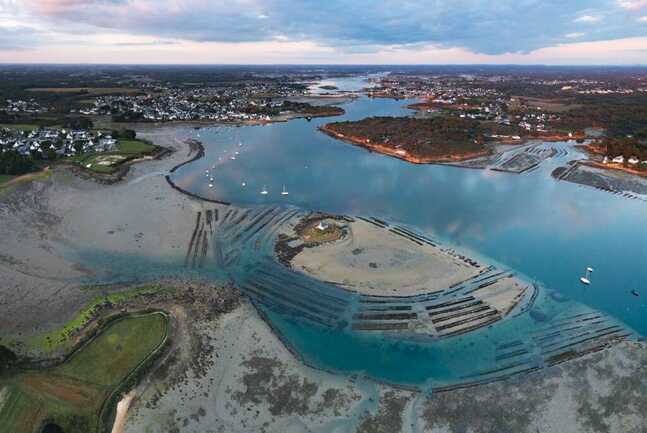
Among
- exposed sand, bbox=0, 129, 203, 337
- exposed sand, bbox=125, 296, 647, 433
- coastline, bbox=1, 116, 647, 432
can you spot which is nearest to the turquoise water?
coastline, bbox=1, 116, 647, 432

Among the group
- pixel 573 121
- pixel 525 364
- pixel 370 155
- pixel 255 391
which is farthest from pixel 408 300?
pixel 573 121

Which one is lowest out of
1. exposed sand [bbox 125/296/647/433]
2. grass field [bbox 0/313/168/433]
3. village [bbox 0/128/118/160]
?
exposed sand [bbox 125/296/647/433]

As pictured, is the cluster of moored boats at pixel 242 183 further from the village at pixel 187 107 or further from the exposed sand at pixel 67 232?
the village at pixel 187 107

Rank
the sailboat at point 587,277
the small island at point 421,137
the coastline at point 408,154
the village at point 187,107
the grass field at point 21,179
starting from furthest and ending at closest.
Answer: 1. the village at point 187,107
2. the small island at point 421,137
3. the coastline at point 408,154
4. the grass field at point 21,179
5. the sailboat at point 587,277

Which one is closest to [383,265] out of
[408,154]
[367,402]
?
[367,402]

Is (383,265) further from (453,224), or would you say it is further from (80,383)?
(80,383)

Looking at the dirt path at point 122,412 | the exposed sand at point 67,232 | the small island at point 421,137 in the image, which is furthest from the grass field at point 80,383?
the small island at point 421,137

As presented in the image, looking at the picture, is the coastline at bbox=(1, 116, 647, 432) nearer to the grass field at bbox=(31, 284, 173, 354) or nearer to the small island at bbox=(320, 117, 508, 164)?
the grass field at bbox=(31, 284, 173, 354)
